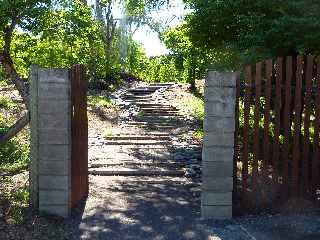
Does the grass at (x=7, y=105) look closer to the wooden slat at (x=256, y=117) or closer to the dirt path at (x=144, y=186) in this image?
the dirt path at (x=144, y=186)

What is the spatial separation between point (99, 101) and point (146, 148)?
972cm

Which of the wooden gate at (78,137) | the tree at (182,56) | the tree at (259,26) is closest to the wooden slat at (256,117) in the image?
the tree at (259,26)

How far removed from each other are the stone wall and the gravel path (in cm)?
45

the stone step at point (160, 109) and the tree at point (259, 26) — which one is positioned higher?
the tree at point (259, 26)

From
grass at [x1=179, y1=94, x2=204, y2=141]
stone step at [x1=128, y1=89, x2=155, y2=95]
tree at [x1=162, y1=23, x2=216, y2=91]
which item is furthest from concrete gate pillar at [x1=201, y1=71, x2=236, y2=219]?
stone step at [x1=128, y1=89, x2=155, y2=95]

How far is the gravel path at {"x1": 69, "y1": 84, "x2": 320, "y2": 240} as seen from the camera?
6.01m

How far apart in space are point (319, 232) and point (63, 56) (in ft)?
43.9

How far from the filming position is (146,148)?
11.7m

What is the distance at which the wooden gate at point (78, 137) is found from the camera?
6.68 m

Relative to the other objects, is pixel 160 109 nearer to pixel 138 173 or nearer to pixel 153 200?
pixel 138 173

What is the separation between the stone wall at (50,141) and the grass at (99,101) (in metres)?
13.7

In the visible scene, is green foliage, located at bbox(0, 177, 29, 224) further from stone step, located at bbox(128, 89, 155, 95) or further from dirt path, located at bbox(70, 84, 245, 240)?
stone step, located at bbox(128, 89, 155, 95)

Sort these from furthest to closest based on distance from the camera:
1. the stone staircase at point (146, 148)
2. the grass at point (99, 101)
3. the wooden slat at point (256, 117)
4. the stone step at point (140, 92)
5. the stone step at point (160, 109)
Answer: the stone step at point (140, 92)
the grass at point (99, 101)
the stone step at point (160, 109)
the stone staircase at point (146, 148)
the wooden slat at point (256, 117)

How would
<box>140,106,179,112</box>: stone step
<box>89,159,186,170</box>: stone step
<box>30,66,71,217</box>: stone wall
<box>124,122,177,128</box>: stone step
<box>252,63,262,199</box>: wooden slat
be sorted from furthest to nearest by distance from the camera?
<box>140,106,179,112</box>: stone step → <box>124,122,177,128</box>: stone step → <box>89,159,186,170</box>: stone step → <box>252,63,262,199</box>: wooden slat → <box>30,66,71,217</box>: stone wall
